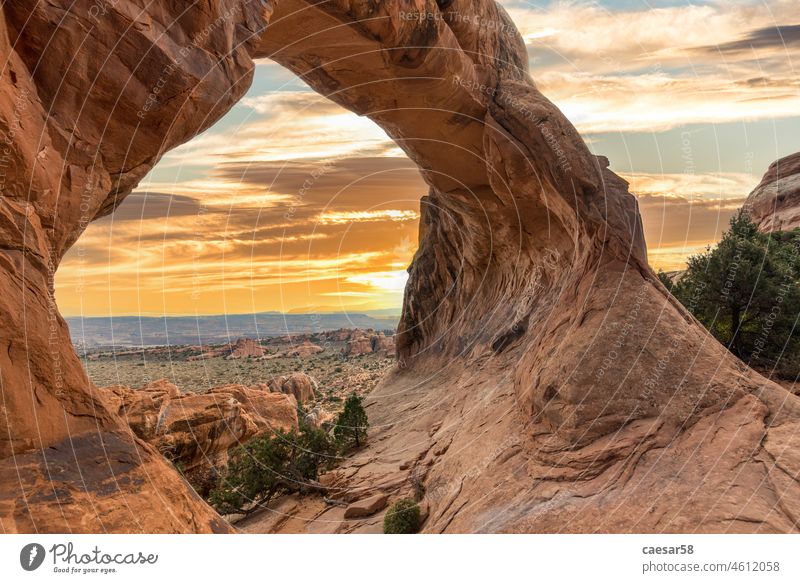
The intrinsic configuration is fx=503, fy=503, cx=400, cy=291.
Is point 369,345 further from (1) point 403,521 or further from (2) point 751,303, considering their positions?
(1) point 403,521

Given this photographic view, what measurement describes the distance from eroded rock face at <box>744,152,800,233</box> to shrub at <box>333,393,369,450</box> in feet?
126

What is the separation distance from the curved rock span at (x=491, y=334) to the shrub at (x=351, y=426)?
254cm

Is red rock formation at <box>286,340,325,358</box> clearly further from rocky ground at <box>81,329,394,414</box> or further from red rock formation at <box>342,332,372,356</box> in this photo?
red rock formation at <box>342,332,372,356</box>

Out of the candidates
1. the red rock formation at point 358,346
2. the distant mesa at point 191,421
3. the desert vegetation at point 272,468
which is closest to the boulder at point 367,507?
the desert vegetation at point 272,468

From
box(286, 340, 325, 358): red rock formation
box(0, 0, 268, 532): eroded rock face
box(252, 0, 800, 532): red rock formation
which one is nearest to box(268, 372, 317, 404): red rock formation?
box(252, 0, 800, 532): red rock formation

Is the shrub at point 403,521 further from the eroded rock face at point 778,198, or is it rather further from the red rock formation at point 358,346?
the red rock formation at point 358,346

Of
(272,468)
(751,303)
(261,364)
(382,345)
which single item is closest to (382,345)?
(382,345)

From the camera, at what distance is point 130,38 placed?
9344 mm

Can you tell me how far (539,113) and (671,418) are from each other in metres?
11.6

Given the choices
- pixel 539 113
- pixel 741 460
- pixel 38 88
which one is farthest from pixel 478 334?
pixel 38 88

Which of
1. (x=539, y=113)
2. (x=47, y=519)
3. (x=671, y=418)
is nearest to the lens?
(x=47, y=519)

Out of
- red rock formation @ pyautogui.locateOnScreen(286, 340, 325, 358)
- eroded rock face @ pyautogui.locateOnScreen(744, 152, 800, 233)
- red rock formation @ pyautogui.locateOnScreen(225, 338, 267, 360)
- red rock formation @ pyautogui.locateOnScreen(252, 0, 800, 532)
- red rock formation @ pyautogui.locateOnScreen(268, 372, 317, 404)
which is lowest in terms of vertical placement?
red rock formation @ pyautogui.locateOnScreen(286, 340, 325, 358)

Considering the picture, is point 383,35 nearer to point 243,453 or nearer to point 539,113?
point 539,113

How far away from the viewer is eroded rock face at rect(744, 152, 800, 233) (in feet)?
146
